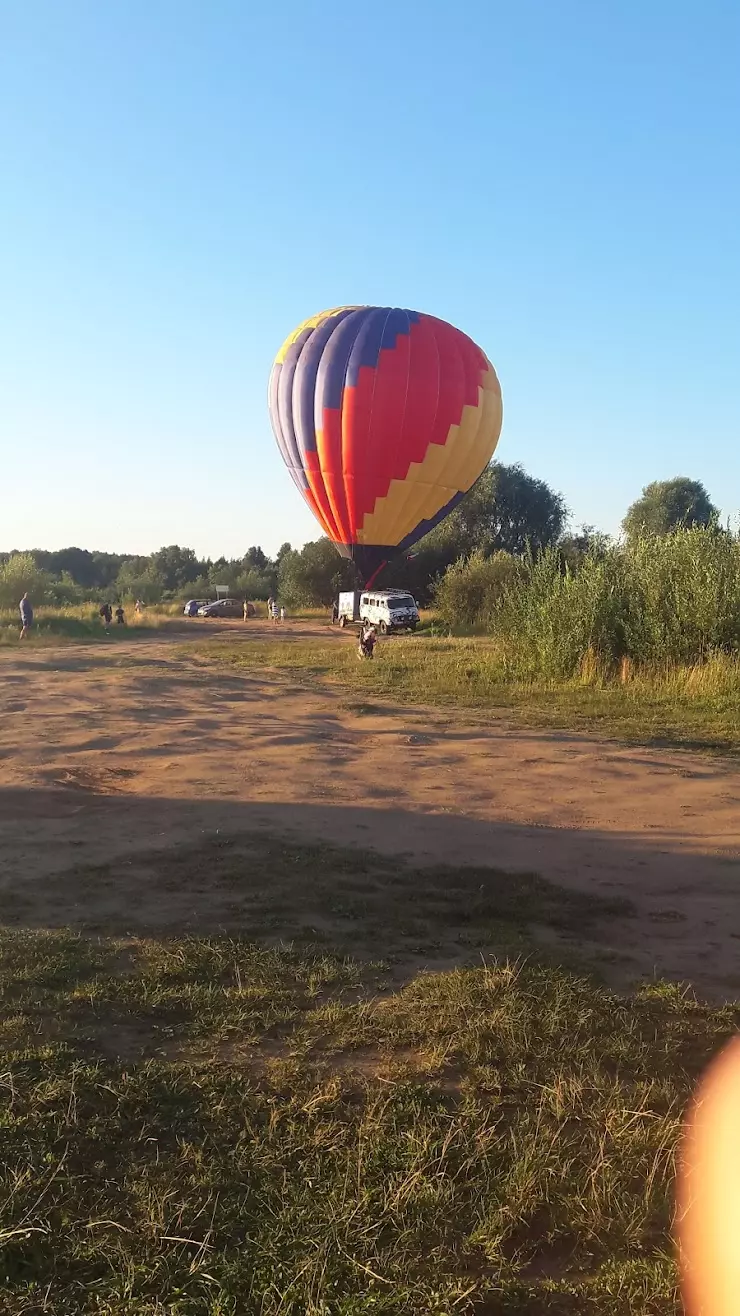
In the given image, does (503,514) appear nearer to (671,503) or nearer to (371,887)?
(671,503)

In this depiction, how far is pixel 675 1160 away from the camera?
293cm

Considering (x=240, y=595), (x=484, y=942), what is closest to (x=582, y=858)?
(x=484, y=942)

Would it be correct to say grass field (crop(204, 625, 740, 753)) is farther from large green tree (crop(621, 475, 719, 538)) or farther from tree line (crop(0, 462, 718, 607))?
large green tree (crop(621, 475, 719, 538))

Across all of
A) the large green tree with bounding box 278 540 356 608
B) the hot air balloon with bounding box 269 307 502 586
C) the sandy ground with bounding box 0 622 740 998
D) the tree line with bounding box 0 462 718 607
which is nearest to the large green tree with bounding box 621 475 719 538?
the tree line with bounding box 0 462 718 607

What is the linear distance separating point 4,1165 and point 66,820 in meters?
4.89

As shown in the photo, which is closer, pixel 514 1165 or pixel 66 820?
pixel 514 1165

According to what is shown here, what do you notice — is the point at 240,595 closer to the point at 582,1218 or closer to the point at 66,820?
the point at 66,820

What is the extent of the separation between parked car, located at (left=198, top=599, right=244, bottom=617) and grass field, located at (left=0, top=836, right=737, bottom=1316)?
159 feet

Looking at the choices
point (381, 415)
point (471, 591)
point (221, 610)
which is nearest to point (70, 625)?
point (381, 415)

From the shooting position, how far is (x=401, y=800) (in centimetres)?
832

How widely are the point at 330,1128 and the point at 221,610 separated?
51.3 metres

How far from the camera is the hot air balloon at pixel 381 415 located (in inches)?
1000

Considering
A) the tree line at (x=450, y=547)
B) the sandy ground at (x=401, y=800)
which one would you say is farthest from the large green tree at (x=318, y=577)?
the sandy ground at (x=401, y=800)

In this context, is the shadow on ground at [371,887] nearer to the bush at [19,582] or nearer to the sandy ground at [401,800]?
the sandy ground at [401,800]
